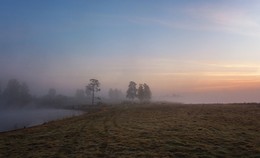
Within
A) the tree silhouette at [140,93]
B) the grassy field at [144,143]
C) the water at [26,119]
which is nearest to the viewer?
the grassy field at [144,143]

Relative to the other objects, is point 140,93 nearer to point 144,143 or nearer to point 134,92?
point 134,92

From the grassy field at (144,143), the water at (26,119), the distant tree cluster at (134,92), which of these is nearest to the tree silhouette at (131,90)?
the distant tree cluster at (134,92)

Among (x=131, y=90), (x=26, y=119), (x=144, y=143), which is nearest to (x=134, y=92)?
(x=131, y=90)

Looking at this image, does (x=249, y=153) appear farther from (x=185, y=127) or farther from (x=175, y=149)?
(x=185, y=127)

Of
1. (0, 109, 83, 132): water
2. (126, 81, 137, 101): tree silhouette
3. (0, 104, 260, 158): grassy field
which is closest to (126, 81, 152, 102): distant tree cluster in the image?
(126, 81, 137, 101): tree silhouette

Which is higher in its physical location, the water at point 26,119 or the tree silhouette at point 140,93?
the tree silhouette at point 140,93

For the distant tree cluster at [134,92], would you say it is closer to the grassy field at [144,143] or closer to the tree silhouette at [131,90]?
the tree silhouette at [131,90]

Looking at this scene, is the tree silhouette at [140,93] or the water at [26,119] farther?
the tree silhouette at [140,93]

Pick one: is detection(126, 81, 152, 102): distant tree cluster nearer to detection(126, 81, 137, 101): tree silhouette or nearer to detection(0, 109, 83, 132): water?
detection(126, 81, 137, 101): tree silhouette

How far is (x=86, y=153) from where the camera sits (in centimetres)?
2142

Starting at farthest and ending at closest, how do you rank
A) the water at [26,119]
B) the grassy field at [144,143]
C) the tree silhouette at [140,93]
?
the tree silhouette at [140,93] < the water at [26,119] < the grassy field at [144,143]

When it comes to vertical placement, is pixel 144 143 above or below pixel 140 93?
below

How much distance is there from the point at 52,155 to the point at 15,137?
12.0 m

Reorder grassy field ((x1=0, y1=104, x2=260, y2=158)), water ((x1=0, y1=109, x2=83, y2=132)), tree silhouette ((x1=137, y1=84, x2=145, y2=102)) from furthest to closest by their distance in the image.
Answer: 1. tree silhouette ((x1=137, y1=84, x2=145, y2=102))
2. water ((x1=0, y1=109, x2=83, y2=132))
3. grassy field ((x1=0, y1=104, x2=260, y2=158))
